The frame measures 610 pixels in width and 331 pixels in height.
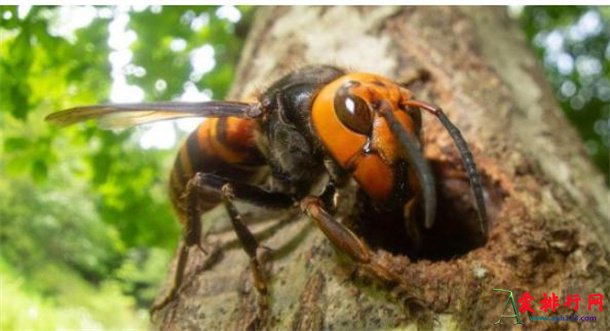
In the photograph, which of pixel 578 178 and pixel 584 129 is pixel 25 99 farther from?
pixel 584 129

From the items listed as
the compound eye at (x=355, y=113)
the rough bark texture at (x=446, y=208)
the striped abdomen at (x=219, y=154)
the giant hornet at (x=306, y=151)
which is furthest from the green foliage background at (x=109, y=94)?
the compound eye at (x=355, y=113)

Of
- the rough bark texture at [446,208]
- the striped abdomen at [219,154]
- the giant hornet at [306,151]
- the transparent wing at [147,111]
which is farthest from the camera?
the striped abdomen at [219,154]

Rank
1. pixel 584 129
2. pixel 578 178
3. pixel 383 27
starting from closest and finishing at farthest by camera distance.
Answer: pixel 578 178 < pixel 383 27 < pixel 584 129

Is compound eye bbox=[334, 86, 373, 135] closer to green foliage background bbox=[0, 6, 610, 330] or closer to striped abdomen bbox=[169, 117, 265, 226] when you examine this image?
striped abdomen bbox=[169, 117, 265, 226]

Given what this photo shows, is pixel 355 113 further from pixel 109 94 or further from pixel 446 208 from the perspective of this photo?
pixel 109 94

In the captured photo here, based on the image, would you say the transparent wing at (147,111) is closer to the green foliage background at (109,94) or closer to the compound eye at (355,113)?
the compound eye at (355,113)

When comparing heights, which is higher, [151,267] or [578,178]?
[151,267]

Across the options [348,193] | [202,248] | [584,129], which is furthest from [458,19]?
[584,129]
